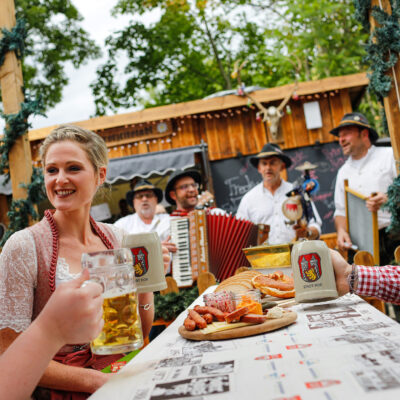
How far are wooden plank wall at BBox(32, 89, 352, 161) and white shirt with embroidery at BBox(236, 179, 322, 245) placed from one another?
3244 millimetres

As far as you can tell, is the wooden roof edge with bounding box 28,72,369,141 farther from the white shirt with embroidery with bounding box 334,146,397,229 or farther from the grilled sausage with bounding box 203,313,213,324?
the grilled sausage with bounding box 203,313,213,324

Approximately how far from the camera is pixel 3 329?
159 cm

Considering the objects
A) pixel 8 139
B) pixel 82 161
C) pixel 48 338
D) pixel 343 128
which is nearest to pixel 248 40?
pixel 343 128

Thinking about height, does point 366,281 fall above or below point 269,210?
below

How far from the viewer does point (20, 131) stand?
425 centimetres

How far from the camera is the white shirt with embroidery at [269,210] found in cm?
493

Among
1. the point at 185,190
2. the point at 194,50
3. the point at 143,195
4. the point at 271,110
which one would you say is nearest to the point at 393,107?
the point at 185,190

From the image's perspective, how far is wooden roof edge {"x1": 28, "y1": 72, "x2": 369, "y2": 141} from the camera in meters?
7.98

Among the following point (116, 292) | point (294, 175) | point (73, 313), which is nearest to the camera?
point (73, 313)

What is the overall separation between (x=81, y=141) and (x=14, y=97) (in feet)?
8.95

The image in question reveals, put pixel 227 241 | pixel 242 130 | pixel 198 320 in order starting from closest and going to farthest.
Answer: pixel 198 320
pixel 227 241
pixel 242 130

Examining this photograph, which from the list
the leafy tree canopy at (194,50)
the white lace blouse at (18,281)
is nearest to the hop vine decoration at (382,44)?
the white lace blouse at (18,281)

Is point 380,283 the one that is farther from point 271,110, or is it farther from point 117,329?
point 271,110

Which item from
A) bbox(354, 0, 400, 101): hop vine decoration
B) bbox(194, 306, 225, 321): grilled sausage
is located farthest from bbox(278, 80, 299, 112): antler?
bbox(194, 306, 225, 321): grilled sausage
